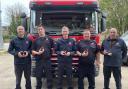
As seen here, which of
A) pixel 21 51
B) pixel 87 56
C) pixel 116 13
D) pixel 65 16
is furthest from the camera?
pixel 116 13

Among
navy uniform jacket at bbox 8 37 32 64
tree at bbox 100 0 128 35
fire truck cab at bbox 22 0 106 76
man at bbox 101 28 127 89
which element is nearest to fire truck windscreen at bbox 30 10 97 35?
fire truck cab at bbox 22 0 106 76

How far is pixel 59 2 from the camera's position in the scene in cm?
1188

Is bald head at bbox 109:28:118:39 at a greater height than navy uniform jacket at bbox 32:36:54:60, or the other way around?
bald head at bbox 109:28:118:39

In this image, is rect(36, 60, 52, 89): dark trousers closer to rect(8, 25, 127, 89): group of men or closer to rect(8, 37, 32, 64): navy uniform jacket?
rect(8, 25, 127, 89): group of men

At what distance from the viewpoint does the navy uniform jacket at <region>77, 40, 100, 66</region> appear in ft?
35.1

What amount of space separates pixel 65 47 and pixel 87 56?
2.04ft

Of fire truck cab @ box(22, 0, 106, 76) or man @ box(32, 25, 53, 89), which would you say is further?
fire truck cab @ box(22, 0, 106, 76)

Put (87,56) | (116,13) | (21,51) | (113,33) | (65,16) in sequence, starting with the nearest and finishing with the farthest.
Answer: (113,33) → (21,51) → (87,56) → (65,16) → (116,13)

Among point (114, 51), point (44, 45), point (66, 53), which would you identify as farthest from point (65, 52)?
point (114, 51)

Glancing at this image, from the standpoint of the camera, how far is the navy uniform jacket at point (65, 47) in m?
10.8

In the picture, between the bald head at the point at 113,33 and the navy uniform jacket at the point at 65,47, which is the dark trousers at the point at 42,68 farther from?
the bald head at the point at 113,33

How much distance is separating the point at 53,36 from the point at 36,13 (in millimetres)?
898

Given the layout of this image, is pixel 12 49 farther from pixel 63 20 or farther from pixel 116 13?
pixel 116 13

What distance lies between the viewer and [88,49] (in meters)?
10.7
